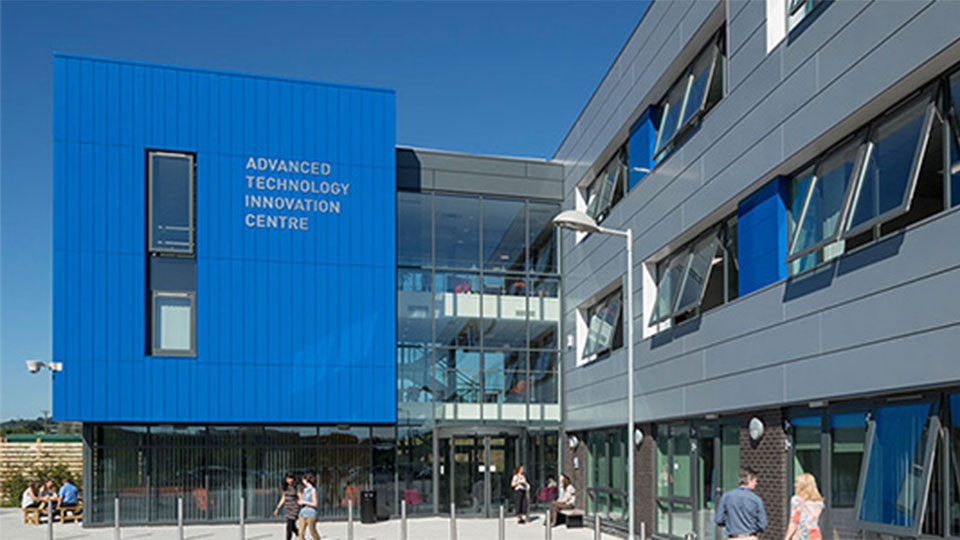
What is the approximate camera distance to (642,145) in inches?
786

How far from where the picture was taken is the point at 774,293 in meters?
13.2

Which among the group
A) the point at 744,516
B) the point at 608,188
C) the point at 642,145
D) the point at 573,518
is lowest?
the point at 573,518

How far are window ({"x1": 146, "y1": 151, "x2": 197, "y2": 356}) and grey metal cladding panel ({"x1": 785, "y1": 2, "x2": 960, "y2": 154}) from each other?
1554 centimetres

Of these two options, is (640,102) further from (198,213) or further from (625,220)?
(198,213)

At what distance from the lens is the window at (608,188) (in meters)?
21.8

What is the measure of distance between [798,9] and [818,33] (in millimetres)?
1141

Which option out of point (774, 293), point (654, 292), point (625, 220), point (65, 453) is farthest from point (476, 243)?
point (65, 453)

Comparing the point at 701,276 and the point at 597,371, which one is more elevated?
the point at 701,276

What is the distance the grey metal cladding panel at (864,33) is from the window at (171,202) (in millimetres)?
16305

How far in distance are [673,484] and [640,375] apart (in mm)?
2412

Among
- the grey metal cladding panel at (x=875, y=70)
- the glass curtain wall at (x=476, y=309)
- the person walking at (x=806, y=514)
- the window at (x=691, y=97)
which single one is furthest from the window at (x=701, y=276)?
the glass curtain wall at (x=476, y=309)

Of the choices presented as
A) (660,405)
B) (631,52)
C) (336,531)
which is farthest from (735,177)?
(336,531)

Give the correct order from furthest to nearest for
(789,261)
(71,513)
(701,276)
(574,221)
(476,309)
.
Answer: (476,309) < (71,513) < (701,276) < (574,221) < (789,261)

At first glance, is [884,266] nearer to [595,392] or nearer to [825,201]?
[825,201]
